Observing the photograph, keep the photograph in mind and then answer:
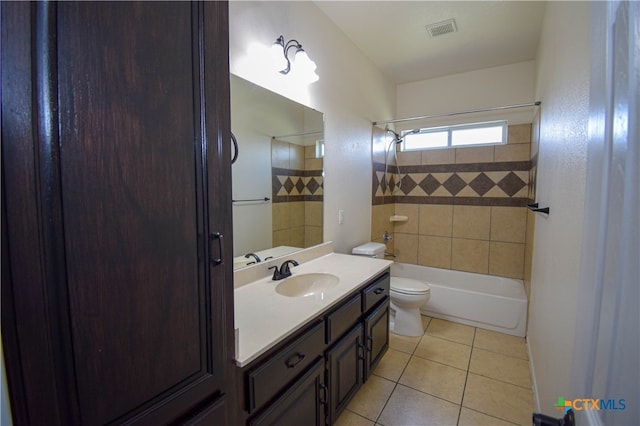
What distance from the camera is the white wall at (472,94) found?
2.97 metres

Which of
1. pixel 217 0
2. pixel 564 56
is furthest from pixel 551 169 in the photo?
pixel 217 0

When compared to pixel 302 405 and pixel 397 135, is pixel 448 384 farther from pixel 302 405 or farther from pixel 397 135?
pixel 397 135

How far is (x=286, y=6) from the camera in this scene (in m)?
1.80

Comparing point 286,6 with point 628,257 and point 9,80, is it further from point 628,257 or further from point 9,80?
point 628,257

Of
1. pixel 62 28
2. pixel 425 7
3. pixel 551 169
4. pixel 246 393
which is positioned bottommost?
pixel 246 393

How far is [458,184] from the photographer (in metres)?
3.31

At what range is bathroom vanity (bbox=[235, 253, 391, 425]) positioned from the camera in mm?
992

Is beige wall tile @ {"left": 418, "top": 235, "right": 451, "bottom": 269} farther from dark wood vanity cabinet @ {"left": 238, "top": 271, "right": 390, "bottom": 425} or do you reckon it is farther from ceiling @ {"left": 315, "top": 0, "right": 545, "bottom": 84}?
ceiling @ {"left": 315, "top": 0, "right": 545, "bottom": 84}

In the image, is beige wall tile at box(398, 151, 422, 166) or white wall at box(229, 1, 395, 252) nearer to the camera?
white wall at box(229, 1, 395, 252)

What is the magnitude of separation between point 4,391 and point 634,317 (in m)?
0.89

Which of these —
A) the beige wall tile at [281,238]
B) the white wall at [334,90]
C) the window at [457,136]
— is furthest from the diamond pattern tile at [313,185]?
the window at [457,136]

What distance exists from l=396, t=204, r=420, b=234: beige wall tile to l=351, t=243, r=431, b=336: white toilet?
0.98m

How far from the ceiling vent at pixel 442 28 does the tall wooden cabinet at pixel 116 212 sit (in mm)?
2157

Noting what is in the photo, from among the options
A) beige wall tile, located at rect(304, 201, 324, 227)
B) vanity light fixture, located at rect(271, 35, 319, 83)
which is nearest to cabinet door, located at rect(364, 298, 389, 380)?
beige wall tile, located at rect(304, 201, 324, 227)
